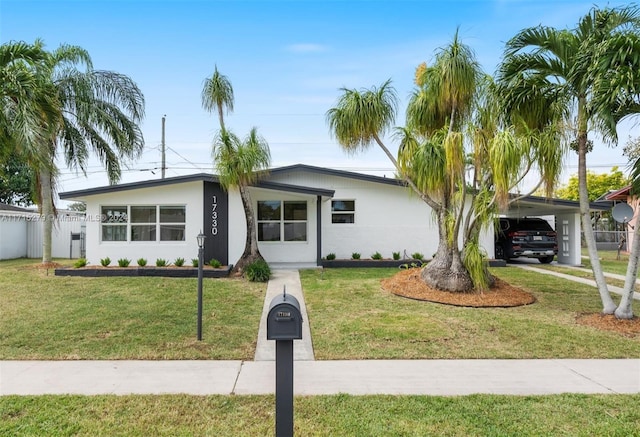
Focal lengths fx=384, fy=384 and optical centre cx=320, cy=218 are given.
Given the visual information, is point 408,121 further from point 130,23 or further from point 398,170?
point 130,23

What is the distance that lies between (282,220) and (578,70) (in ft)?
32.6

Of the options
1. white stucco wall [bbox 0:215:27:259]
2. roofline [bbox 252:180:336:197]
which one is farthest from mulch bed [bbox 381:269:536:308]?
white stucco wall [bbox 0:215:27:259]

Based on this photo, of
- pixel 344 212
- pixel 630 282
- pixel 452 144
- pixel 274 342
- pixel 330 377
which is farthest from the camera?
pixel 344 212

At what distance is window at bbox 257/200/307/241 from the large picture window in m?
2.77

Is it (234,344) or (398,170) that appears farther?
(398,170)

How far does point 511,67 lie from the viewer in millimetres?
7344

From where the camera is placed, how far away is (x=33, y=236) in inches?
734

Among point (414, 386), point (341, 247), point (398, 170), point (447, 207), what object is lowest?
point (414, 386)

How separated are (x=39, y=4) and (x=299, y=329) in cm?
1165

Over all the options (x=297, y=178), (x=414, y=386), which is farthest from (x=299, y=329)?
(x=297, y=178)

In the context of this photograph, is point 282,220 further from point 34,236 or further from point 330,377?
point 34,236

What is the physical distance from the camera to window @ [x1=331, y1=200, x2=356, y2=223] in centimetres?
1511

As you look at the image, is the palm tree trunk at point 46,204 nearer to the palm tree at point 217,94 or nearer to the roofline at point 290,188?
the palm tree at point 217,94

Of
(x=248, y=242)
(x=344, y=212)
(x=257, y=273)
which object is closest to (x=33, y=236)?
(x=248, y=242)
